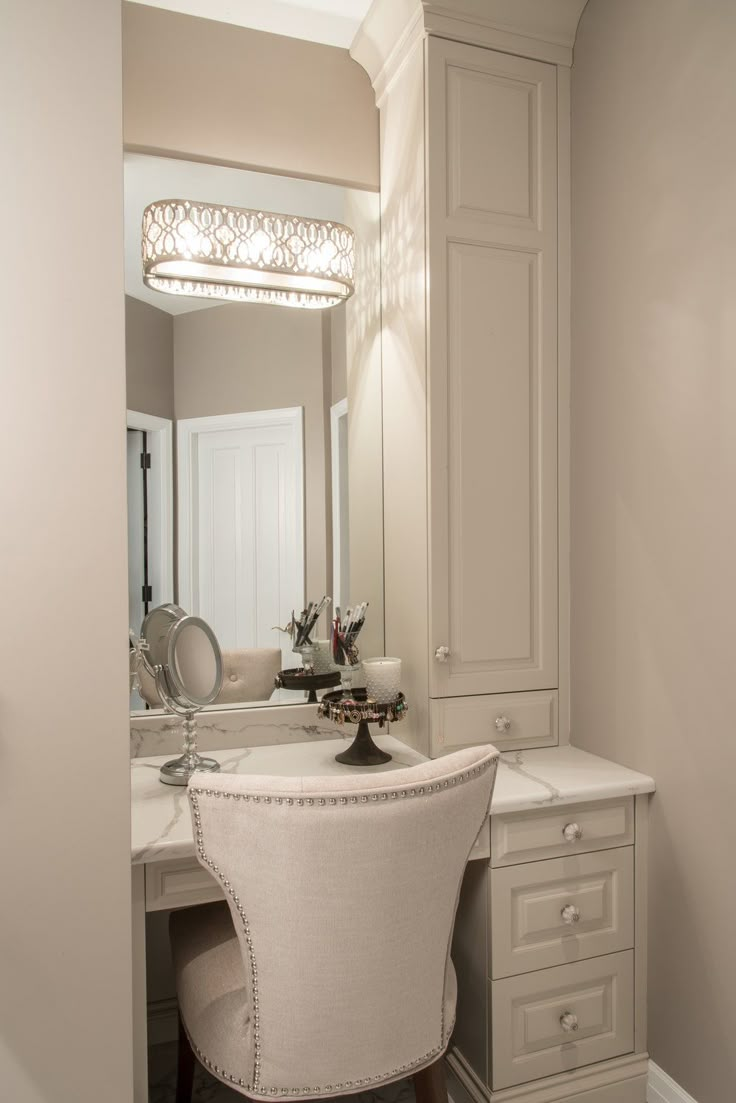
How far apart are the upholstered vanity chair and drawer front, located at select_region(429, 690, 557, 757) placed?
26.5 inches

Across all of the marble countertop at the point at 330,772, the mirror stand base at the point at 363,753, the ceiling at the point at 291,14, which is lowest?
the marble countertop at the point at 330,772

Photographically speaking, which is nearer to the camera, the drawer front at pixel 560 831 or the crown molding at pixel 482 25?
the drawer front at pixel 560 831

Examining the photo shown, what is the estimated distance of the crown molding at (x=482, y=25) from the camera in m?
1.99

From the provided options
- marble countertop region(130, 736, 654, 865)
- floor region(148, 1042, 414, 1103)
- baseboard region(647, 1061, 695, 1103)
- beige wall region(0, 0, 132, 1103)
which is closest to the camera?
beige wall region(0, 0, 132, 1103)

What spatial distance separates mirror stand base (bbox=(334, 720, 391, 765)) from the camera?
2.00 meters

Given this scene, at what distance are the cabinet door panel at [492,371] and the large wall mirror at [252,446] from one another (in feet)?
1.14

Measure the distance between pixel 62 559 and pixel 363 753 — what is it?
3.49 feet

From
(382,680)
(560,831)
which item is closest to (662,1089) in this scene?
(560,831)

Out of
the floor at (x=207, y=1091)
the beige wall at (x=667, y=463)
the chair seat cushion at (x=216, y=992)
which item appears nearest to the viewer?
the chair seat cushion at (x=216, y=992)

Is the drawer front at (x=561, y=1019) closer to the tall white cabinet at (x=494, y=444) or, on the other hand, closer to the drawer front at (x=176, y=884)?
the tall white cabinet at (x=494, y=444)

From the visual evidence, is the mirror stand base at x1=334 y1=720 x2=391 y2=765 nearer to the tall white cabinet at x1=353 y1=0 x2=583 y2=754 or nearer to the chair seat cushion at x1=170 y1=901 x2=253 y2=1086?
the tall white cabinet at x1=353 y1=0 x2=583 y2=754

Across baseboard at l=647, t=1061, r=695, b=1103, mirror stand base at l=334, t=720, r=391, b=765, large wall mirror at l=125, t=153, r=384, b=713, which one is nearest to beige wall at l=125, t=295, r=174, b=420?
large wall mirror at l=125, t=153, r=384, b=713

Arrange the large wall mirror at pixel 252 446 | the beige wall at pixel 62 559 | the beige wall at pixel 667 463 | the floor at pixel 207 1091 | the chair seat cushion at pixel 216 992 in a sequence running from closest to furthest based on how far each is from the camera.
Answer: the beige wall at pixel 62 559 < the chair seat cushion at pixel 216 992 < the beige wall at pixel 667 463 < the floor at pixel 207 1091 < the large wall mirror at pixel 252 446

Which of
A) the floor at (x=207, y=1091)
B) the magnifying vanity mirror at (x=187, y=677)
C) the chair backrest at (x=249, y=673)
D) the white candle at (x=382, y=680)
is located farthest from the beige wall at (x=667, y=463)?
the magnifying vanity mirror at (x=187, y=677)
